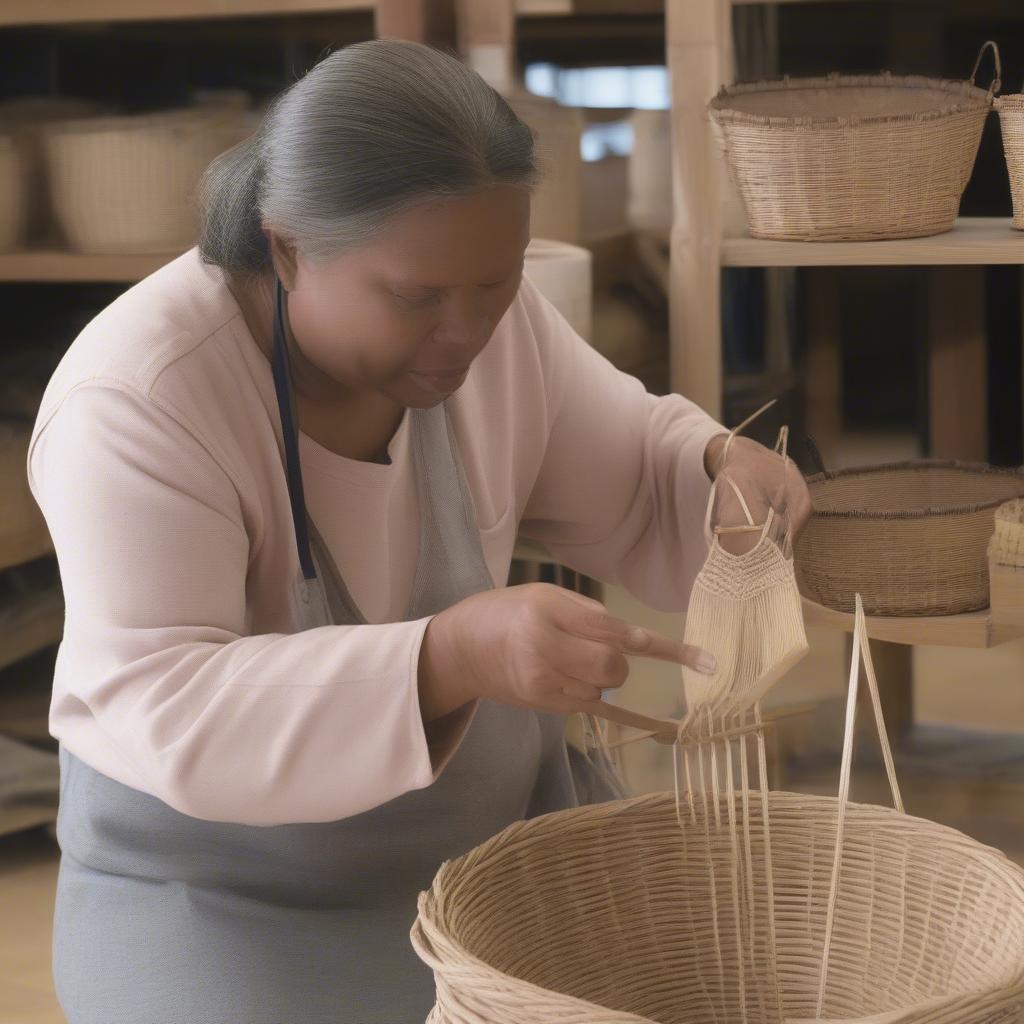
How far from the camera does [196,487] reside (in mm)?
1152

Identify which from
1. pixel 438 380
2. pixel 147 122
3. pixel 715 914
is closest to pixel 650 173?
pixel 147 122

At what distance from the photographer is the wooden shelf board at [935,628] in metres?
1.90

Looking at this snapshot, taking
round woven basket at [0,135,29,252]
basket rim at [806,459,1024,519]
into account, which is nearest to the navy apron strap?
basket rim at [806,459,1024,519]

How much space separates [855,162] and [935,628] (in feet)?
1.92

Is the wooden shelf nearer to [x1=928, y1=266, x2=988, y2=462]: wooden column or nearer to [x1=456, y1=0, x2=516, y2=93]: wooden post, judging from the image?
[x1=456, y1=0, x2=516, y2=93]: wooden post

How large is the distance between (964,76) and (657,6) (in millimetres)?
519

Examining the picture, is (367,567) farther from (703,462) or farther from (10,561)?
(10,561)

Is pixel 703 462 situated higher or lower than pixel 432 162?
lower

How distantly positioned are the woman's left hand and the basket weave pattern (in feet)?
1.85

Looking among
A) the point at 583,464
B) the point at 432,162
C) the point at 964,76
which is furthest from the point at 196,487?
the point at 964,76

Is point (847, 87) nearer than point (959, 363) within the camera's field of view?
Yes

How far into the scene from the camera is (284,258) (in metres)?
1.18

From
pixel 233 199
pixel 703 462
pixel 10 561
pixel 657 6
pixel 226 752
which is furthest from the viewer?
pixel 10 561

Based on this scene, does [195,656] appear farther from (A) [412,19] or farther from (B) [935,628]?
(A) [412,19]
